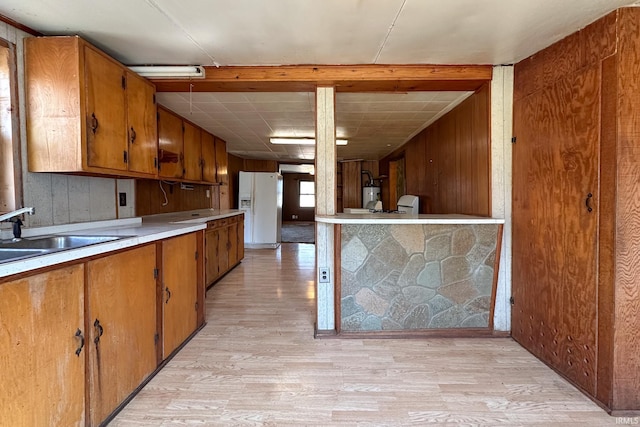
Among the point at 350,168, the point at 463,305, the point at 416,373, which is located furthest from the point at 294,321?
the point at 350,168

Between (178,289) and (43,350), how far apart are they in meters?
1.09

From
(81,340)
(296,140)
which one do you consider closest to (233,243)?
(296,140)

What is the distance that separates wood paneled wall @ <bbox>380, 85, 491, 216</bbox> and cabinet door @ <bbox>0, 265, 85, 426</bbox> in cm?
285

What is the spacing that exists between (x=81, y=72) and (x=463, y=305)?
320cm

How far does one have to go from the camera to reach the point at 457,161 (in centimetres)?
328

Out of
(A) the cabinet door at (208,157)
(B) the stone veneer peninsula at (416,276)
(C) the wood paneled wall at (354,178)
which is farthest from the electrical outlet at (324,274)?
(C) the wood paneled wall at (354,178)

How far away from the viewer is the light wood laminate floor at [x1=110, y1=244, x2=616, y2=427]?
65.8 inches

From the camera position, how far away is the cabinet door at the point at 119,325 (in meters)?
1.52

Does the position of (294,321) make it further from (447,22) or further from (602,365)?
(447,22)

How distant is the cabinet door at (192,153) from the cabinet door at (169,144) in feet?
0.43

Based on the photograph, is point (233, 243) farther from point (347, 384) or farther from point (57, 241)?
point (347, 384)

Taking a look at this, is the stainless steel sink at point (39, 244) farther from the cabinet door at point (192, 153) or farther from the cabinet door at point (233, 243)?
the cabinet door at point (233, 243)

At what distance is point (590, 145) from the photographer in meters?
1.84

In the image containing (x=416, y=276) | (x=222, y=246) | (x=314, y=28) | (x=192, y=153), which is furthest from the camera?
(x=222, y=246)
